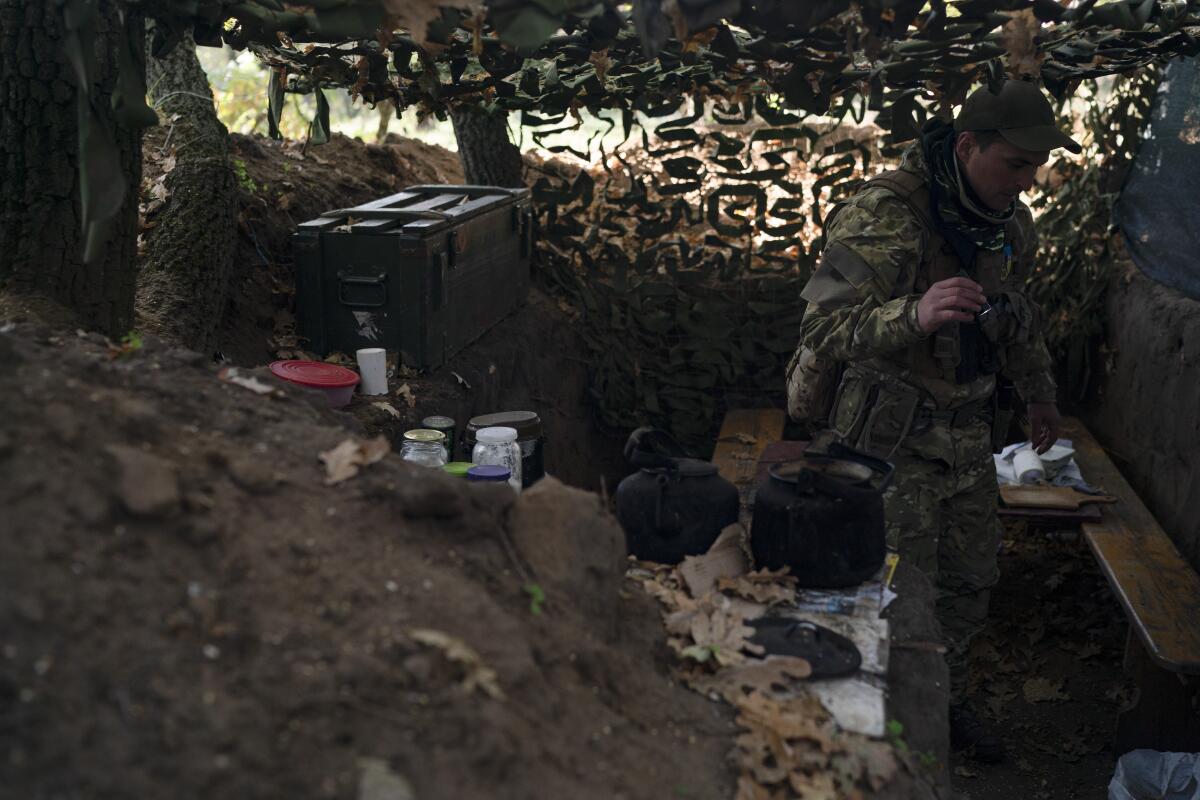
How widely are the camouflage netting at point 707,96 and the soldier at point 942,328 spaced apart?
280 mm

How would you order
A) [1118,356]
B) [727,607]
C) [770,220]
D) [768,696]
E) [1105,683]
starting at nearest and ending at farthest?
[768,696], [727,607], [1105,683], [1118,356], [770,220]

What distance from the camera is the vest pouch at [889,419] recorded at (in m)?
4.29

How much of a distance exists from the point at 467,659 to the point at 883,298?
2.42 meters

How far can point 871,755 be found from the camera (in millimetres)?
2578

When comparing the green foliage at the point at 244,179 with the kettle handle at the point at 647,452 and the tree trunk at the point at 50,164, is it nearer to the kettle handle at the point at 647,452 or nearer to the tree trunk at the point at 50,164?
the tree trunk at the point at 50,164

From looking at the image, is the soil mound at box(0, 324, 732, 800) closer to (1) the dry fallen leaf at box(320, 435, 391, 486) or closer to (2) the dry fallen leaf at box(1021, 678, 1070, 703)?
(1) the dry fallen leaf at box(320, 435, 391, 486)

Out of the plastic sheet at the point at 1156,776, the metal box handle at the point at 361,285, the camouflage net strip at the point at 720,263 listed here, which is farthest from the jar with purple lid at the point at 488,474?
the camouflage net strip at the point at 720,263

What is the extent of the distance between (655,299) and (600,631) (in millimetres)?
5457

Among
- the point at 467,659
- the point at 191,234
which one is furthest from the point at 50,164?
the point at 467,659

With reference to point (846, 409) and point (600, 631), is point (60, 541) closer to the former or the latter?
point (600, 631)

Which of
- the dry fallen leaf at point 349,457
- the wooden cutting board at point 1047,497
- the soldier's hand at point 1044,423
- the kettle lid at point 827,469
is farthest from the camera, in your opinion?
the wooden cutting board at point 1047,497

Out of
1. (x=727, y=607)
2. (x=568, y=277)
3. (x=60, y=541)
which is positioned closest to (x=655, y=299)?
(x=568, y=277)

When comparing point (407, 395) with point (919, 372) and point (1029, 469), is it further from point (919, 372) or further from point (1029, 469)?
point (1029, 469)

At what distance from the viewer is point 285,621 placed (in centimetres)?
222
